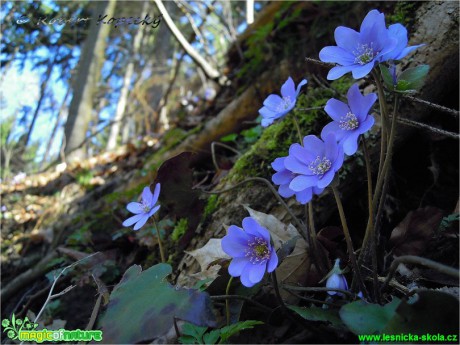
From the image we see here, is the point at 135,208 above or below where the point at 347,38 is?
below

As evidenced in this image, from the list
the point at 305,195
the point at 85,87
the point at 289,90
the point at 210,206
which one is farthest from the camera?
the point at 85,87

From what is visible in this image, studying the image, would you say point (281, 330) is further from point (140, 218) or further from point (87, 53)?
point (87, 53)

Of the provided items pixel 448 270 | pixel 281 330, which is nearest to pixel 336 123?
pixel 448 270

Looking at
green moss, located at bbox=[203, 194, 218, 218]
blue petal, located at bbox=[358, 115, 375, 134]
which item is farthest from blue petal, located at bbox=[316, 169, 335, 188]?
green moss, located at bbox=[203, 194, 218, 218]

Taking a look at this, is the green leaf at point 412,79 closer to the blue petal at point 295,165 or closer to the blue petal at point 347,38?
the blue petal at point 347,38

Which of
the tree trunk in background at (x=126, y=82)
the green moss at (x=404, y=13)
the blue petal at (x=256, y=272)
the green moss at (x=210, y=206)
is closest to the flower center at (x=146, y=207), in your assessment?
the green moss at (x=210, y=206)

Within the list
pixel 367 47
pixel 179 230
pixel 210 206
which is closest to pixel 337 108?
pixel 367 47

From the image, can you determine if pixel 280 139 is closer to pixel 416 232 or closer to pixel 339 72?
pixel 416 232
